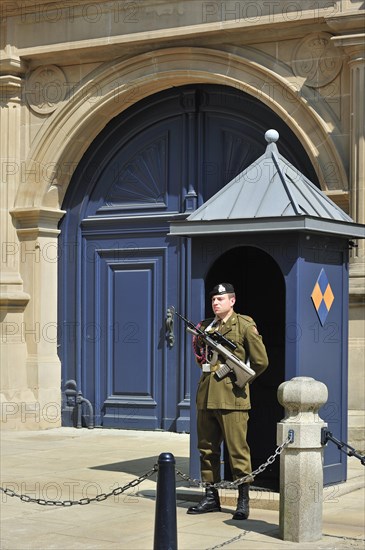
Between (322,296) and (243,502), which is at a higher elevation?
(322,296)

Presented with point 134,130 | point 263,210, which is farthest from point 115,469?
point 134,130

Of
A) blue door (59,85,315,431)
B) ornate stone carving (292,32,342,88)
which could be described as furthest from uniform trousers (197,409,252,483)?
ornate stone carving (292,32,342,88)

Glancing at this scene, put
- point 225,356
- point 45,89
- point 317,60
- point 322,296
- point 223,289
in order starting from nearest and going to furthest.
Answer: point 225,356
point 223,289
point 322,296
point 317,60
point 45,89

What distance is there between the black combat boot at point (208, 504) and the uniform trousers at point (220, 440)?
0.27ft

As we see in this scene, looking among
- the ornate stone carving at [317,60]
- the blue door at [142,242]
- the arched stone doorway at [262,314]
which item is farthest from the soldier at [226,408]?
the blue door at [142,242]

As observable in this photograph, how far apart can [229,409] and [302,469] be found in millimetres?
1056

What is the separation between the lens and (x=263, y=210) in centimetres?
955

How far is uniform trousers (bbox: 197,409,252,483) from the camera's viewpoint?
8867mm

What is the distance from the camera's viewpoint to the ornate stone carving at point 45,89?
1498 cm

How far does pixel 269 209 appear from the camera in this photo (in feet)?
31.3

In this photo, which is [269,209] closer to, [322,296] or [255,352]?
[322,296]

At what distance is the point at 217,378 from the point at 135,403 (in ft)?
19.2

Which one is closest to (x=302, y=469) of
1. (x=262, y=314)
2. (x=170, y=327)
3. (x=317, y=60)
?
(x=262, y=314)

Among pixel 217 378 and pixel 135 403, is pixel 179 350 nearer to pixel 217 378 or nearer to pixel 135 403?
pixel 135 403
